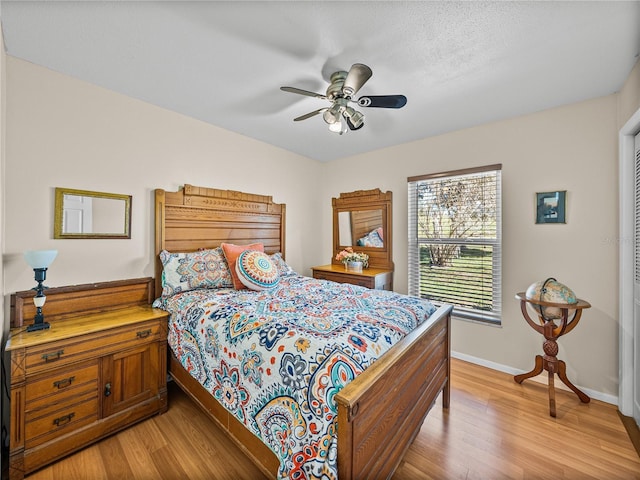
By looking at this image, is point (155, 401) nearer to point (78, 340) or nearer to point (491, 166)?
point (78, 340)

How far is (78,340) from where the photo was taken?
1.71 meters

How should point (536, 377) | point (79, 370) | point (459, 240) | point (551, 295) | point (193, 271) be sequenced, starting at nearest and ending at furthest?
1. point (79, 370)
2. point (551, 295)
3. point (193, 271)
4. point (536, 377)
5. point (459, 240)

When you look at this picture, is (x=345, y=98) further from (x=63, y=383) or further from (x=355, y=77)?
(x=63, y=383)

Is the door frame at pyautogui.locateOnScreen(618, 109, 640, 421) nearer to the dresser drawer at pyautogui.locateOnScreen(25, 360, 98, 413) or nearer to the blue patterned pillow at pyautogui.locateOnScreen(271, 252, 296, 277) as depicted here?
the blue patterned pillow at pyautogui.locateOnScreen(271, 252, 296, 277)

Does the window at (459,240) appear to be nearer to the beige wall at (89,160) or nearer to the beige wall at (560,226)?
the beige wall at (560,226)

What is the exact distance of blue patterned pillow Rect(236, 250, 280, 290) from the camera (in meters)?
2.46

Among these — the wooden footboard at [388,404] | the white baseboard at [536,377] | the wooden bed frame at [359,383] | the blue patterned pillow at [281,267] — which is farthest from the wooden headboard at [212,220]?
the white baseboard at [536,377]

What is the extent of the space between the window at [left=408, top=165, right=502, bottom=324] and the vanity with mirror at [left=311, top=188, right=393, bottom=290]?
0.33 metres

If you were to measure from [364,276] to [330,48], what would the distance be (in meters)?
2.35

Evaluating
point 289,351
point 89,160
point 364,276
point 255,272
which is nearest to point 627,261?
point 364,276

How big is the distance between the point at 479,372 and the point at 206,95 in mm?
3760

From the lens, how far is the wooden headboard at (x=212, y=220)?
2.58m

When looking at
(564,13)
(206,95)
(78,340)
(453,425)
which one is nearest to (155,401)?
(78,340)

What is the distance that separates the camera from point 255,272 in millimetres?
2484
